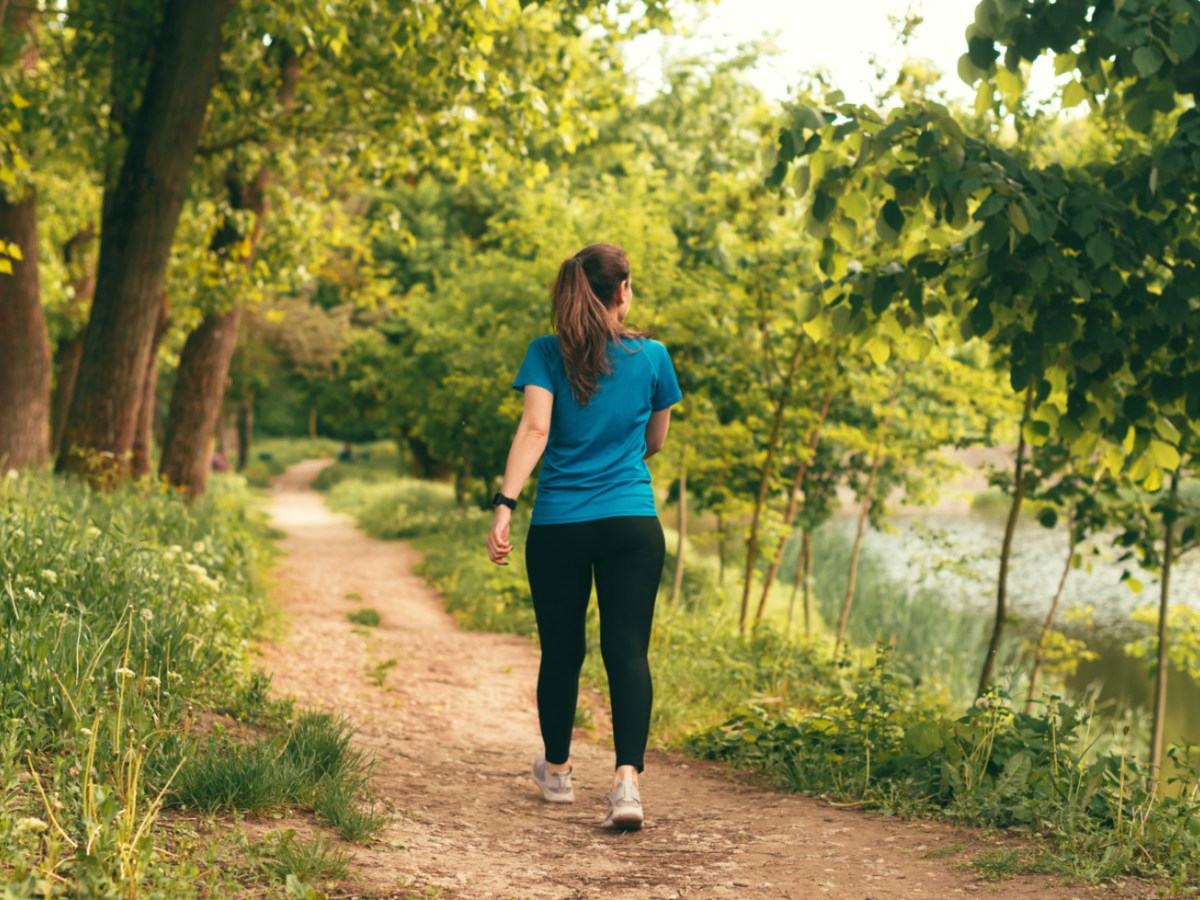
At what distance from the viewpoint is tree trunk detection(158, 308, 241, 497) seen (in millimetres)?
12234

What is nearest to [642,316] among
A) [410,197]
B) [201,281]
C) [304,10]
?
[304,10]

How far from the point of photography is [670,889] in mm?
3303

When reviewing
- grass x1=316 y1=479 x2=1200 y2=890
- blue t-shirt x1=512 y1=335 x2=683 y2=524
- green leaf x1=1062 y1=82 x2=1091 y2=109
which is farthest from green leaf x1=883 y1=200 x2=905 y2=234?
grass x1=316 y1=479 x2=1200 y2=890

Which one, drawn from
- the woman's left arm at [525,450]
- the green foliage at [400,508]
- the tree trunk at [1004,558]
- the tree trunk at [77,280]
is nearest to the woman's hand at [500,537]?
the woman's left arm at [525,450]

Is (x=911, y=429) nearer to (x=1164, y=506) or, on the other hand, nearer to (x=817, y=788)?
(x=1164, y=506)

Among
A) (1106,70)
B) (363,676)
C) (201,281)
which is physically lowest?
(363,676)

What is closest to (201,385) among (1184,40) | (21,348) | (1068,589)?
(21,348)

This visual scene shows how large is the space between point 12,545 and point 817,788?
3.52 meters

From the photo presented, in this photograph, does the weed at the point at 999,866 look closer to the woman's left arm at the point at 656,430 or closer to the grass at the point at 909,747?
the grass at the point at 909,747

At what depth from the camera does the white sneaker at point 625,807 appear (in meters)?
3.92

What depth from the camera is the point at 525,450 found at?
12.8 feet

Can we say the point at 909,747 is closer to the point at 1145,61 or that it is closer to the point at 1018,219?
the point at 1018,219

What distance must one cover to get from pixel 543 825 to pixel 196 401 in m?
9.31

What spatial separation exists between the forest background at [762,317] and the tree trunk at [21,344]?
48 millimetres
